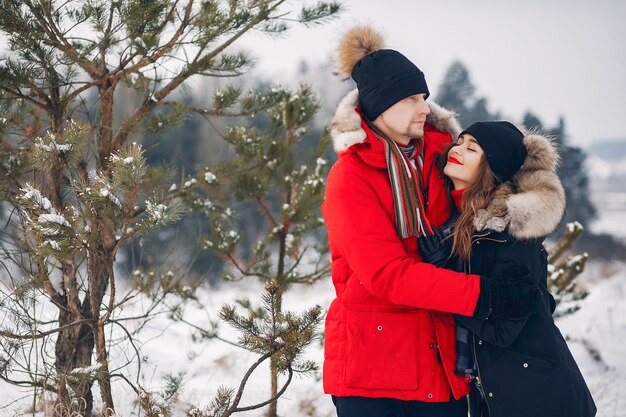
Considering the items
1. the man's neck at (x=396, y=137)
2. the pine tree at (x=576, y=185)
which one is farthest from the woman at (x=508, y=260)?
the pine tree at (x=576, y=185)

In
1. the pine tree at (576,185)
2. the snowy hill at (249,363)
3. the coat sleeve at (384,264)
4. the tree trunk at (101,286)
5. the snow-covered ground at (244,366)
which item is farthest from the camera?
the pine tree at (576,185)

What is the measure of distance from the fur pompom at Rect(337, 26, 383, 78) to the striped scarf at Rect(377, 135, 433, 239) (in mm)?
422

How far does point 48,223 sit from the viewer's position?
9.04 feet

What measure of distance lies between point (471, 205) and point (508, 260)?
0.25 metres

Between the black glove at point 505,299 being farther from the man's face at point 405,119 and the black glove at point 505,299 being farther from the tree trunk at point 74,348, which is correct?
the tree trunk at point 74,348

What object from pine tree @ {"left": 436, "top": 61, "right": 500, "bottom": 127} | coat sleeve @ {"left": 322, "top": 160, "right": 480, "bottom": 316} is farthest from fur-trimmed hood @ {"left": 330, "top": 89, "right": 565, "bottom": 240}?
pine tree @ {"left": 436, "top": 61, "right": 500, "bottom": 127}

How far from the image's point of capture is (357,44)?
2818 mm

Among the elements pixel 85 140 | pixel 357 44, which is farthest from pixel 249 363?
pixel 357 44

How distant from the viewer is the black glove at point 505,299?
238cm

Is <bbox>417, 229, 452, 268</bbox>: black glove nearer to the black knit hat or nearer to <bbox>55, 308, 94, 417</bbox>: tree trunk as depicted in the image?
the black knit hat

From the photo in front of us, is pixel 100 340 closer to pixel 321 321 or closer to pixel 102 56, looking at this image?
pixel 321 321

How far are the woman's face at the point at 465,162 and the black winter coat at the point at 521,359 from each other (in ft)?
0.85

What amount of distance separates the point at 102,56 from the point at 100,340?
1.45 metres

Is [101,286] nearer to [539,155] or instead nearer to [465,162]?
[465,162]
